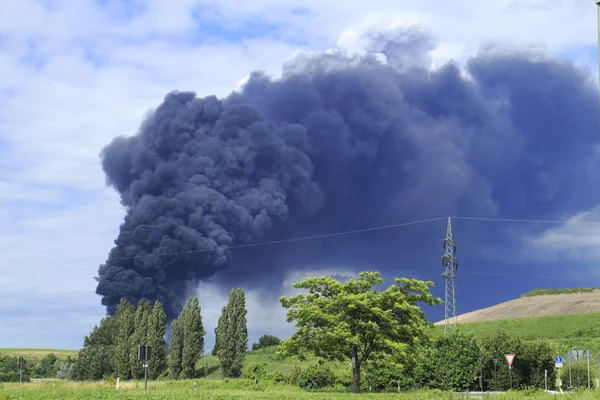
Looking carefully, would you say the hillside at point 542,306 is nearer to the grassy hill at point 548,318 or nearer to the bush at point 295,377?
the grassy hill at point 548,318

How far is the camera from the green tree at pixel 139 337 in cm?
8294

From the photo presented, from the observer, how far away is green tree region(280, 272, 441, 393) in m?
48.0

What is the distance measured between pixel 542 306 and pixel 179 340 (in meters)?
76.1

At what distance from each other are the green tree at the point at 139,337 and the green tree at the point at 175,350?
367cm

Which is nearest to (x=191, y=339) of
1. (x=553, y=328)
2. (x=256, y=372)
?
(x=256, y=372)

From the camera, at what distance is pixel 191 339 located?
80.6 m

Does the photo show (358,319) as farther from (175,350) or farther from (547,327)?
(547,327)

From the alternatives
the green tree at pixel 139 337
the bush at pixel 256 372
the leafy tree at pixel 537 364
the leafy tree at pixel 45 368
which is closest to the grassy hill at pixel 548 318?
the leafy tree at pixel 537 364

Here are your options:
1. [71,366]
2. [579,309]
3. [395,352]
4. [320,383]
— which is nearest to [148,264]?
[71,366]

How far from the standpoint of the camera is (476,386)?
54562mm

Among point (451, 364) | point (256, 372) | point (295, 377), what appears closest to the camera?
point (451, 364)

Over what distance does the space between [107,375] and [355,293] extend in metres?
49.2

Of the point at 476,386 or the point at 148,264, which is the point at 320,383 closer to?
the point at 476,386

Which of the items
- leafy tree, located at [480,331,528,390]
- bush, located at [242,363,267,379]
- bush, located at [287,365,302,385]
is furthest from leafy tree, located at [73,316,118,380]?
leafy tree, located at [480,331,528,390]
